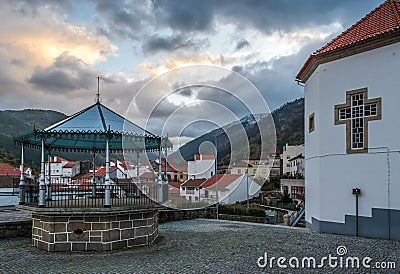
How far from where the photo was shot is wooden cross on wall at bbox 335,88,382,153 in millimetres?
10315

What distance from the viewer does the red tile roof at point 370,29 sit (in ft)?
33.7

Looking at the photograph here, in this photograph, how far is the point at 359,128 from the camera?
10625mm

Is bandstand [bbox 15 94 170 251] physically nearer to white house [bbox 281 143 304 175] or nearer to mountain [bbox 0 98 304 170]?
mountain [bbox 0 98 304 170]

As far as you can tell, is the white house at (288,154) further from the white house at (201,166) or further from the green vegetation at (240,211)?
the green vegetation at (240,211)

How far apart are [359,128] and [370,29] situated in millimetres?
2929

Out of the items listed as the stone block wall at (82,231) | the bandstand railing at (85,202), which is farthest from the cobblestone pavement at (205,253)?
the bandstand railing at (85,202)

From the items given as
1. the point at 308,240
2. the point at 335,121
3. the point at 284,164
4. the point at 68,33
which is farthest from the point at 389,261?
the point at 284,164

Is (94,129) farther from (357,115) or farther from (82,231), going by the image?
(357,115)

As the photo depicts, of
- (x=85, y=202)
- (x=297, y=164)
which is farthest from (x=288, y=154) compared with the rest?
(x=85, y=202)

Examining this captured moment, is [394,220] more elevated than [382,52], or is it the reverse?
[382,52]

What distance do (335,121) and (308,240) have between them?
355 centimetres

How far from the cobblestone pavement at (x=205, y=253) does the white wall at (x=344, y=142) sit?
108cm

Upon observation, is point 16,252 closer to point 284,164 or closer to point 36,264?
point 36,264

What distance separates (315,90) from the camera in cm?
1197
